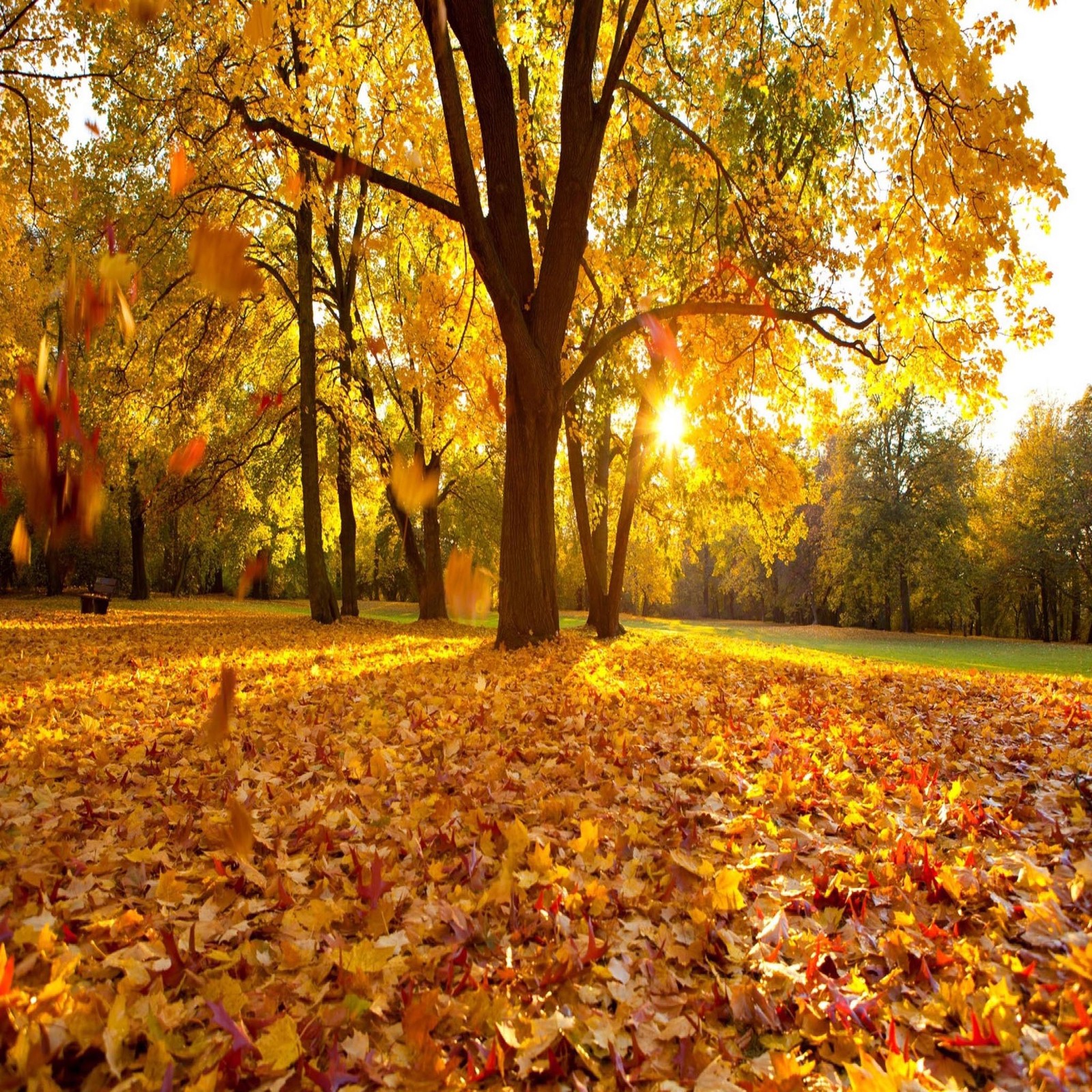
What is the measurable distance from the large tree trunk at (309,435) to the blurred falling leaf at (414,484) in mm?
3953

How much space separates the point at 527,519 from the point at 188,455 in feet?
30.5

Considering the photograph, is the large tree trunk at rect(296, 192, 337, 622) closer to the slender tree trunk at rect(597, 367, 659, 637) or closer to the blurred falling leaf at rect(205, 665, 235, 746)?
the slender tree trunk at rect(597, 367, 659, 637)

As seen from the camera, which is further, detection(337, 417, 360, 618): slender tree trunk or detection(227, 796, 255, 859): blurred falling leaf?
detection(337, 417, 360, 618): slender tree trunk

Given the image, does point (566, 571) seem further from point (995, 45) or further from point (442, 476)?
point (995, 45)

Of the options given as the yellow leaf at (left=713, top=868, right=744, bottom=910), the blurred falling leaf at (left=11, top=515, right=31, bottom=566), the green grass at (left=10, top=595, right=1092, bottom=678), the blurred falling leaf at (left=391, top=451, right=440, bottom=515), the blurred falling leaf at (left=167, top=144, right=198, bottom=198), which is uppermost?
the blurred falling leaf at (left=167, top=144, right=198, bottom=198)

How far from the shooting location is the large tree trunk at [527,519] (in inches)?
314

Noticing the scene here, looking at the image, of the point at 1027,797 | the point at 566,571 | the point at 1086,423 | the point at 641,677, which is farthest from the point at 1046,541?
the point at 1027,797

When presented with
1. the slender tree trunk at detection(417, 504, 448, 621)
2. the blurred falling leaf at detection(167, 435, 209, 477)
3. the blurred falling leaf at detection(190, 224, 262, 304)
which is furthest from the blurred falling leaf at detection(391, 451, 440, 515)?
the blurred falling leaf at detection(190, 224, 262, 304)

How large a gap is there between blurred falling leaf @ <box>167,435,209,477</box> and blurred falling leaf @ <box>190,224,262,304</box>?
2800 millimetres

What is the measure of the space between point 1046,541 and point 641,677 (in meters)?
29.7

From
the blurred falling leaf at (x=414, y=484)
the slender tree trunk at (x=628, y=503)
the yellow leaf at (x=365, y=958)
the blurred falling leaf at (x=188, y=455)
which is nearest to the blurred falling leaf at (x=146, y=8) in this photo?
the blurred falling leaf at (x=188, y=455)

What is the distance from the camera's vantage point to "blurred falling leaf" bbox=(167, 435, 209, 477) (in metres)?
13.9

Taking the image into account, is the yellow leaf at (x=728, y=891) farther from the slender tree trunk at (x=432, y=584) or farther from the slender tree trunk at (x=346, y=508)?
the slender tree trunk at (x=432, y=584)

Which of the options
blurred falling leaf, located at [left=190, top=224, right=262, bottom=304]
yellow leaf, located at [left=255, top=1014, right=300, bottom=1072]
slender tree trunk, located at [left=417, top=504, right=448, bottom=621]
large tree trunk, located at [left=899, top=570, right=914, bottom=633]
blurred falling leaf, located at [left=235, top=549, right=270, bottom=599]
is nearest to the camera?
yellow leaf, located at [left=255, top=1014, right=300, bottom=1072]
